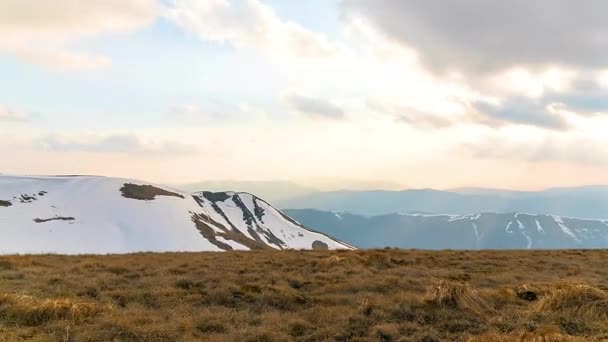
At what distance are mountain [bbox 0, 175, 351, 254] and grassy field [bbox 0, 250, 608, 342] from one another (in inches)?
3668

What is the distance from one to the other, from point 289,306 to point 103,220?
137m

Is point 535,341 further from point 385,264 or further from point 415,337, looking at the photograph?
point 385,264

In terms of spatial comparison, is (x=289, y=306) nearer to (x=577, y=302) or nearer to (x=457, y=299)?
(x=457, y=299)

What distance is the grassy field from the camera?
953 centimetres

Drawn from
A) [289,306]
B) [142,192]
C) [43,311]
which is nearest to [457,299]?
[289,306]

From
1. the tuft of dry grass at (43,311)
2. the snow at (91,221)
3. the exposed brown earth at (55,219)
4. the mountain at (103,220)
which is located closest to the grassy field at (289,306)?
the tuft of dry grass at (43,311)

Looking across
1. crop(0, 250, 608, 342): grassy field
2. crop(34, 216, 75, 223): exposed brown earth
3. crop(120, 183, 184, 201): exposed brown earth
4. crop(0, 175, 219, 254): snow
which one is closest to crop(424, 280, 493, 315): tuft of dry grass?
crop(0, 250, 608, 342): grassy field

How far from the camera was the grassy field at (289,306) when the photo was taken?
375 inches

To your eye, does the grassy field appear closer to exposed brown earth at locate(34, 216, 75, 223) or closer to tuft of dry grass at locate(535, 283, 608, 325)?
tuft of dry grass at locate(535, 283, 608, 325)

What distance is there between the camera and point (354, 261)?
20969 millimetres

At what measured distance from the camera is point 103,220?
134 m

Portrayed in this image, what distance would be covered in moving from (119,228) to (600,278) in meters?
132

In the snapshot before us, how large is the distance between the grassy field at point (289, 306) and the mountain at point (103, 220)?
93.2 metres

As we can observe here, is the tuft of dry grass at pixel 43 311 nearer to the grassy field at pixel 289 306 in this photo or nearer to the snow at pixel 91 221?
the grassy field at pixel 289 306
